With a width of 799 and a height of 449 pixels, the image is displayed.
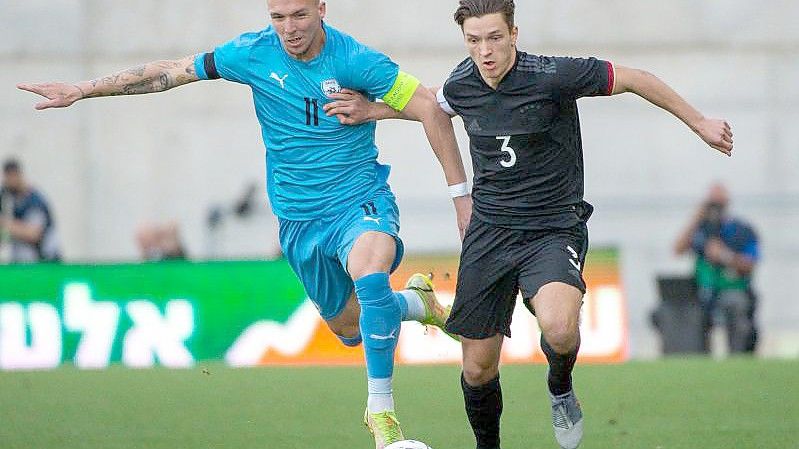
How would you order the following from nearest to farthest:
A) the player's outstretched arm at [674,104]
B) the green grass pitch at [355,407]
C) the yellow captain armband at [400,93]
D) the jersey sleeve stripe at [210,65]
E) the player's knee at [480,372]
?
the player's outstretched arm at [674,104] < the player's knee at [480,372] < the yellow captain armband at [400,93] < the jersey sleeve stripe at [210,65] < the green grass pitch at [355,407]

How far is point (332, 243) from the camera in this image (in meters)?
7.49

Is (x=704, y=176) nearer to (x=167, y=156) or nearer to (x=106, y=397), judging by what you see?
(x=167, y=156)

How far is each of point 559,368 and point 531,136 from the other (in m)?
1.01

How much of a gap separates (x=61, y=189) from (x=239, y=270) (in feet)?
20.9

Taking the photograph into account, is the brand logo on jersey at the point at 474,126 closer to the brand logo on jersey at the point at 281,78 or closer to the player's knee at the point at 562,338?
the player's knee at the point at 562,338

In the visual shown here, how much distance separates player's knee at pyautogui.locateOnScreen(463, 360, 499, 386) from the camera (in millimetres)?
6840

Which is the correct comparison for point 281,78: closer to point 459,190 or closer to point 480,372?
point 459,190

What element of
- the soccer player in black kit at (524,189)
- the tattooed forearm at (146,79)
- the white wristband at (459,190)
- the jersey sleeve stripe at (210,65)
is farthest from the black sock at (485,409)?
the tattooed forearm at (146,79)

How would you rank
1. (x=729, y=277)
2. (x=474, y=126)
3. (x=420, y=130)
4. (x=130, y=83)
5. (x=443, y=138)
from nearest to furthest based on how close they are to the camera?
1. (x=474, y=126)
2. (x=443, y=138)
3. (x=130, y=83)
4. (x=729, y=277)
5. (x=420, y=130)

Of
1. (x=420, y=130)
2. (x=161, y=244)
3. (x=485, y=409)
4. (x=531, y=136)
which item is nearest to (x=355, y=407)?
(x=485, y=409)

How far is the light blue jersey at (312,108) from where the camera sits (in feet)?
24.1

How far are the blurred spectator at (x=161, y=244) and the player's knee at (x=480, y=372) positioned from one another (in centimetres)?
951

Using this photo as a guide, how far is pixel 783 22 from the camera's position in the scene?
1919 centimetres

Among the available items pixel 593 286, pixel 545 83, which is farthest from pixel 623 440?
pixel 593 286
